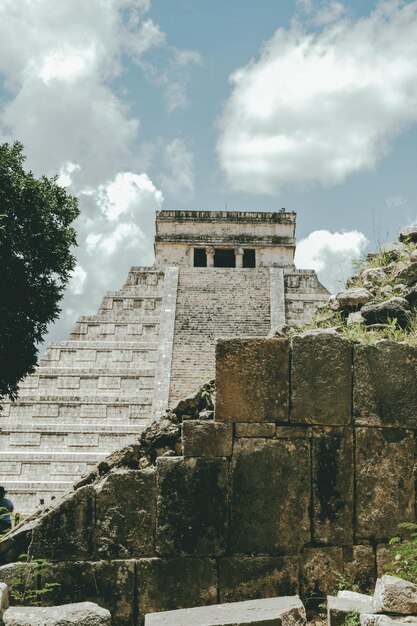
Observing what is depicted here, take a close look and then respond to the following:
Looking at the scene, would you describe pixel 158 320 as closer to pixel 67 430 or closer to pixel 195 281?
pixel 195 281

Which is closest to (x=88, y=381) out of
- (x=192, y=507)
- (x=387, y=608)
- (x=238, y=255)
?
(x=238, y=255)

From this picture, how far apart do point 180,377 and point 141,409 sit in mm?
1884

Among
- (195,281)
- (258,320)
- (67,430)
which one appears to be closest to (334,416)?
(67,430)

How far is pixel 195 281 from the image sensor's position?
31094 millimetres

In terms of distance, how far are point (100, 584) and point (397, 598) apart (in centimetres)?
259

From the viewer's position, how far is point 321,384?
6.29 m

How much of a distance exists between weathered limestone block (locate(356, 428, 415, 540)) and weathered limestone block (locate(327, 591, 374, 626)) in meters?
0.80

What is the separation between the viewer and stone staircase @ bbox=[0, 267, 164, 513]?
2167 cm

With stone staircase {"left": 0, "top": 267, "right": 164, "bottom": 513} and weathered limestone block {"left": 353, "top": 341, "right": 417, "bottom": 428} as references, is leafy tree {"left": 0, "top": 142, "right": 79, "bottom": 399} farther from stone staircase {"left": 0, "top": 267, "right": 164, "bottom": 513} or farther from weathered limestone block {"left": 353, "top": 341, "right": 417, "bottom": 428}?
weathered limestone block {"left": 353, "top": 341, "right": 417, "bottom": 428}

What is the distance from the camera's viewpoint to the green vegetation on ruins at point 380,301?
6.87 meters

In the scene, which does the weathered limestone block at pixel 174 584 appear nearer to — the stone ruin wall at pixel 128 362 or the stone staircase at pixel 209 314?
the stone ruin wall at pixel 128 362

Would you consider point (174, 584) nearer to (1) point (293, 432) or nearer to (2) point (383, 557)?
(1) point (293, 432)

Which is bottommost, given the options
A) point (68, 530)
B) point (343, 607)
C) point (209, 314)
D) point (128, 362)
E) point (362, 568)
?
point (343, 607)

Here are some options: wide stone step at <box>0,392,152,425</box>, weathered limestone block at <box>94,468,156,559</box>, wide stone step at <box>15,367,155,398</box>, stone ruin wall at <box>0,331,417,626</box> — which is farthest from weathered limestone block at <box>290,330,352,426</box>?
wide stone step at <box>15,367,155,398</box>
